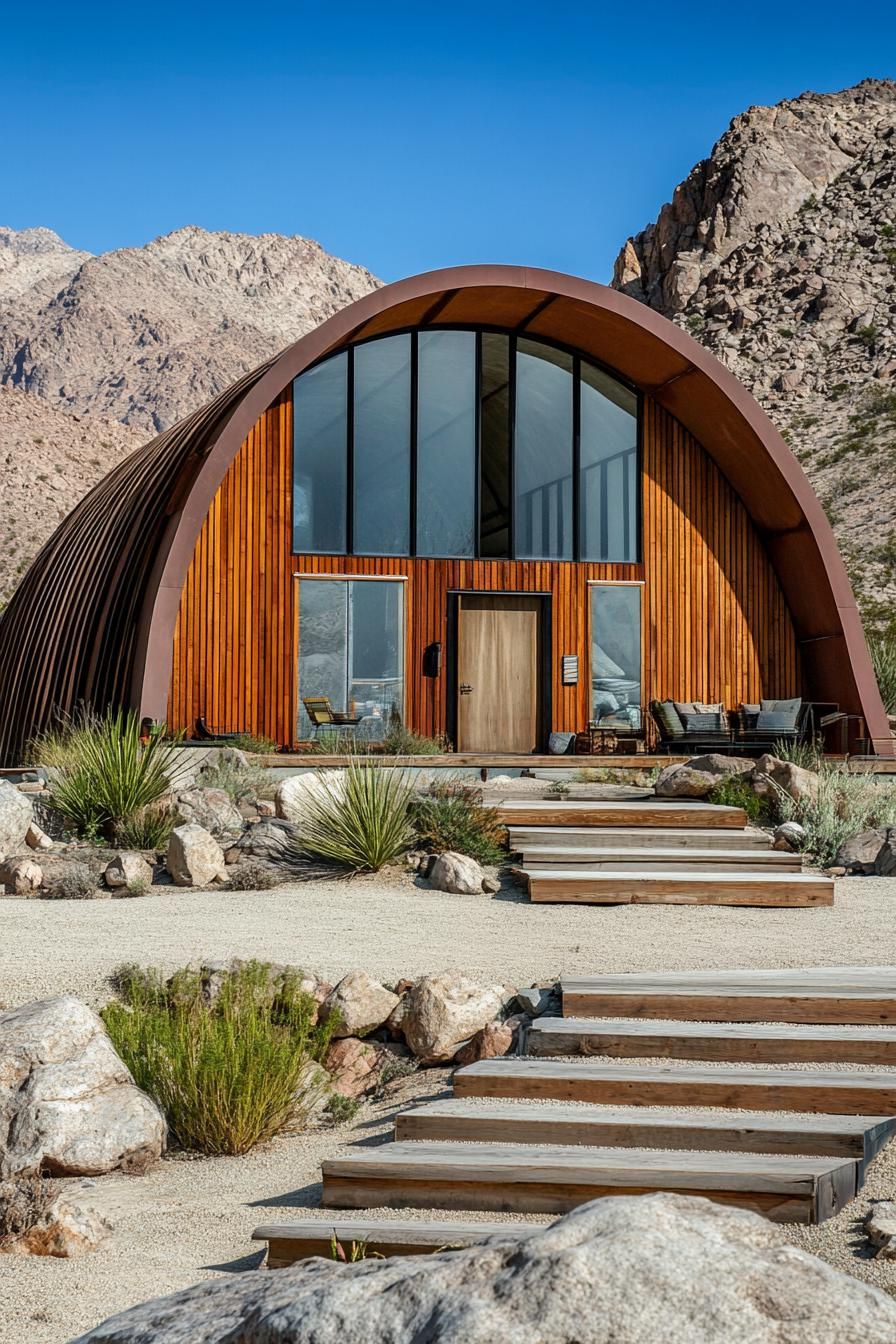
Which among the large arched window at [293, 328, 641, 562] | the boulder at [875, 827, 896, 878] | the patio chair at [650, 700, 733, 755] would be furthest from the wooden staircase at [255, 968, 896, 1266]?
the large arched window at [293, 328, 641, 562]

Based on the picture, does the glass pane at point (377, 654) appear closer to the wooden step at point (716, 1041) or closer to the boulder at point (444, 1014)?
the boulder at point (444, 1014)

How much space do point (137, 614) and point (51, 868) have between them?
641 centimetres

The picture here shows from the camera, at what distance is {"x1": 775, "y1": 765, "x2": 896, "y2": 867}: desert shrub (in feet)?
39.0

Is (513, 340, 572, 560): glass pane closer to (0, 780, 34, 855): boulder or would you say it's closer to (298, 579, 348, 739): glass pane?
(298, 579, 348, 739): glass pane

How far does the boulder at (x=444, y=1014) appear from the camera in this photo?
6.95 metres

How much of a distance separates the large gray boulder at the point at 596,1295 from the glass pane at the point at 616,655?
54.3 feet

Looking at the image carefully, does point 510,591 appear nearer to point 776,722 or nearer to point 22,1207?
point 776,722

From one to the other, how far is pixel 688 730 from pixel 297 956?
10190 millimetres

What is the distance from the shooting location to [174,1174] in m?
5.76

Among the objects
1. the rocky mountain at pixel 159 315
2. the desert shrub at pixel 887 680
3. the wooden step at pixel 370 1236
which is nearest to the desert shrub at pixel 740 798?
the desert shrub at pixel 887 680

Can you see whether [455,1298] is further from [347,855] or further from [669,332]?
[669,332]

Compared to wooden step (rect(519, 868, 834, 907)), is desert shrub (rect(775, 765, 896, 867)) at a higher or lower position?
higher

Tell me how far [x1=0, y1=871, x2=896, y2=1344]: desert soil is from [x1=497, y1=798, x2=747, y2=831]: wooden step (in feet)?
4.61

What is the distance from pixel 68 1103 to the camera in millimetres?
5832
